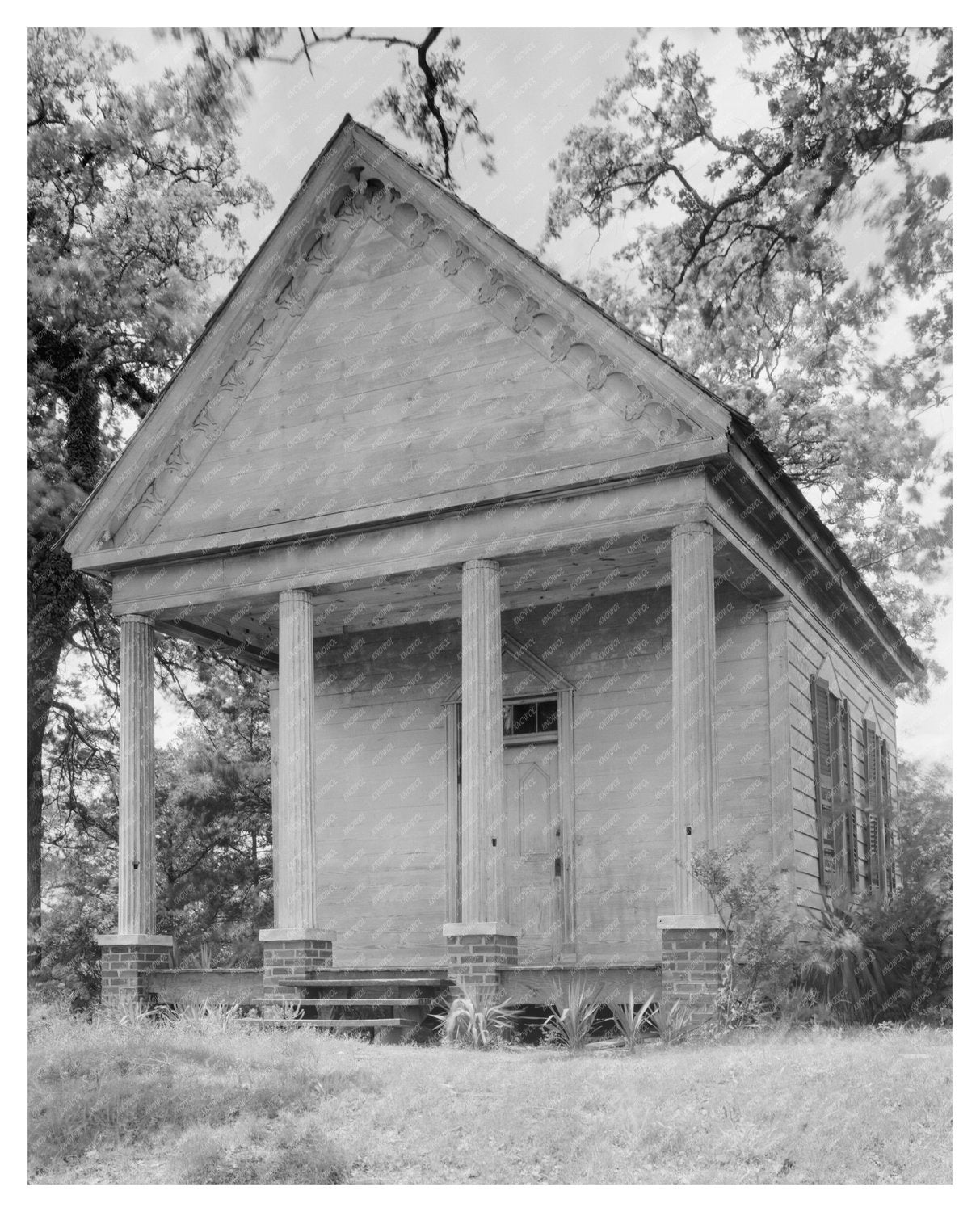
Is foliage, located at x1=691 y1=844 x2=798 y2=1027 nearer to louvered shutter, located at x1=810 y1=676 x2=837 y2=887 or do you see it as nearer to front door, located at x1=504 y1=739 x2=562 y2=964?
front door, located at x1=504 y1=739 x2=562 y2=964

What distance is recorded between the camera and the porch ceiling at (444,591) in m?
11.8

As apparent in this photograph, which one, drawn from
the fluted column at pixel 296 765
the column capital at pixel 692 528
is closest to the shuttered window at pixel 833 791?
the column capital at pixel 692 528

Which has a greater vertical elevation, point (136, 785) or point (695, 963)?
point (136, 785)

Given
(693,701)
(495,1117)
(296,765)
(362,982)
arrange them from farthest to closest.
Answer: (296,765)
(362,982)
(693,701)
(495,1117)

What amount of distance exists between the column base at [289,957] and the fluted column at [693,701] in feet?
11.0

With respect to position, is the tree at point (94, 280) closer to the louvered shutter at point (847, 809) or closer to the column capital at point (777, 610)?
the column capital at point (777, 610)

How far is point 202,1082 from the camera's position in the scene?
27.2ft

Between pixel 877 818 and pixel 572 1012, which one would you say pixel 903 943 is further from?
pixel 877 818

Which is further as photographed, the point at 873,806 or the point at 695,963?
the point at 873,806


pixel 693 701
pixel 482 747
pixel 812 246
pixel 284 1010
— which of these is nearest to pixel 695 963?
pixel 693 701

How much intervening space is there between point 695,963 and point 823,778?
4335 mm

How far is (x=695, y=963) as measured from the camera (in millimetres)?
9844

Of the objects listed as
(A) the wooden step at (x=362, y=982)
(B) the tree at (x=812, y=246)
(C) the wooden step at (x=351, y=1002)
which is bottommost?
(C) the wooden step at (x=351, y=1002)

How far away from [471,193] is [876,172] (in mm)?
4252
